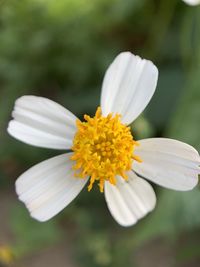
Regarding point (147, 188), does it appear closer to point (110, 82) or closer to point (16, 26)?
point (110, 82)

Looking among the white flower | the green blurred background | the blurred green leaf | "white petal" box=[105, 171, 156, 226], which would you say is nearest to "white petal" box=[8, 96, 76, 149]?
the white flower

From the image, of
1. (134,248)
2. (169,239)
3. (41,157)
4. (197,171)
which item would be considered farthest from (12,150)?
(197,171)

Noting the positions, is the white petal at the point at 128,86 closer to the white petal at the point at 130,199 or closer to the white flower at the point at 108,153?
the white flower at the point at 108,153

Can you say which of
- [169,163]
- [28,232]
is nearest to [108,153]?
[169,163]

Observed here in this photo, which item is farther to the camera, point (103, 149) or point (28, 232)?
point (28, 232)

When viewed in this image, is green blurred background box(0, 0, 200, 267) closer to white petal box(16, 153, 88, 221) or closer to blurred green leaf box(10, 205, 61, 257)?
blurred green leaf box(10, 205, 61, 257)

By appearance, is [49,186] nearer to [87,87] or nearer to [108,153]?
[108,153]

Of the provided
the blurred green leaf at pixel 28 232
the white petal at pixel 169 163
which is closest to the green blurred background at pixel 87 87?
the blurred green leaf at pixel 28 232
